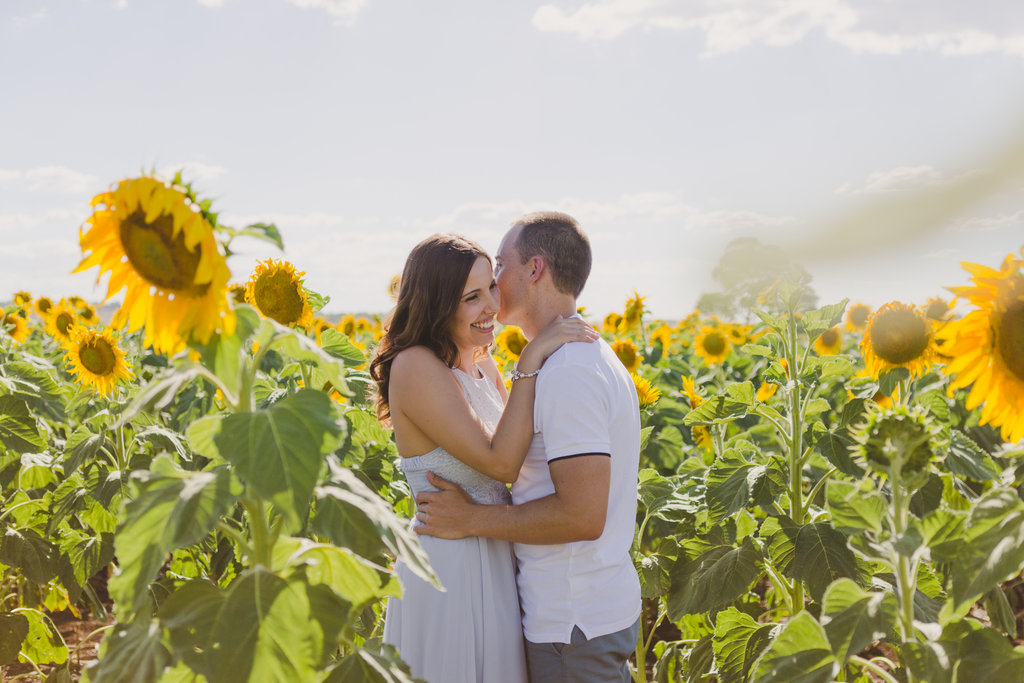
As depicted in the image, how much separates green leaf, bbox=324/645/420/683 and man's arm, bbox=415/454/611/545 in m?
0.92

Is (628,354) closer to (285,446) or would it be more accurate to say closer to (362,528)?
(362,528)

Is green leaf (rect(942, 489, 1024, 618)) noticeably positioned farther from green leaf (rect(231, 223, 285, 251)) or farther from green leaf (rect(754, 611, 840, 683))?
green leaf (rect(231, 223, 285, 251))

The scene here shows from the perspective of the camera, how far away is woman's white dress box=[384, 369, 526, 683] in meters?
2.53

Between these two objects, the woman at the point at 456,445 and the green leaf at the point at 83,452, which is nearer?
the woman at the point at 456,445

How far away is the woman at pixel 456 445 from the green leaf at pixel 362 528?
3.29 ft

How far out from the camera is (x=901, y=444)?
1528 millimetres

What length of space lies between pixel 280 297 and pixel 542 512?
1742 mm

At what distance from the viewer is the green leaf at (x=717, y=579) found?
9.61 feet

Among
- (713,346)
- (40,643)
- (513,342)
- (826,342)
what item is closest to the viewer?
(40,643)

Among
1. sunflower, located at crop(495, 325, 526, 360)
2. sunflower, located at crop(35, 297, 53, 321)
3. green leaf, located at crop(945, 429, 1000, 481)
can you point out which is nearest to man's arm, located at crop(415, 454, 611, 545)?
green leaf, located at crop(945, 429, 1000, 481)

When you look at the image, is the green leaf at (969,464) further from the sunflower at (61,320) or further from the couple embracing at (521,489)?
the sunflower at (61,320)

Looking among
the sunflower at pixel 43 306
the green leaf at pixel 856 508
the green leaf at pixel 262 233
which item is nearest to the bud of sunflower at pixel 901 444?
the green leaf at pixel 856 508

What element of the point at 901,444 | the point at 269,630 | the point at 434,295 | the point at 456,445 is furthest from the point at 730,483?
the point at 269,630

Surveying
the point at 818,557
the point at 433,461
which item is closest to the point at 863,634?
the point at 818,557
